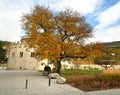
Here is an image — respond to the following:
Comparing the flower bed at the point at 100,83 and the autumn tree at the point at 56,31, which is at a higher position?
the autumn tree at the point at 56,31

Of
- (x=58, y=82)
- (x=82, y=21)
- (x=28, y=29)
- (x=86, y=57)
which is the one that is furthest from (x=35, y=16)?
(x=58, y=82)

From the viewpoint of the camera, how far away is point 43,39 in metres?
33.2

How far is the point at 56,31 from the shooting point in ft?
116

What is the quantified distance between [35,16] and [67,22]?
5104 millimetres

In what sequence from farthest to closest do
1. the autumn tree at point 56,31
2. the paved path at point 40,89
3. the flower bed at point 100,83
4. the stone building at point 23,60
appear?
1. the stone building at point 23,60
2. the autumn tree at point 56,31
3. the flower bed at point 100,83
4. the paved path at point 40,89

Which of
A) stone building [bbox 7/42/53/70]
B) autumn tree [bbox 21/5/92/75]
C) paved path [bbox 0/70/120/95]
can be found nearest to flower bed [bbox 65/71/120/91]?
paved path [bbox 0/70/120/95]

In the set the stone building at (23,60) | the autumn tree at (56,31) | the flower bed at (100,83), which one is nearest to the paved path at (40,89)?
the flower bed at (100,83)

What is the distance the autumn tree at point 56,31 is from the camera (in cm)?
3347

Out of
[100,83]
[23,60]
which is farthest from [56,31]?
[23,60]

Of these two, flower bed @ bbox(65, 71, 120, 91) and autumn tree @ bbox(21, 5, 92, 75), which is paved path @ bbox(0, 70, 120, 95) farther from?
autumn tree @ bbox(21, 5, 92, 75)

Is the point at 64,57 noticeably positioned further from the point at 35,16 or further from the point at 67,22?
the point at 35,16

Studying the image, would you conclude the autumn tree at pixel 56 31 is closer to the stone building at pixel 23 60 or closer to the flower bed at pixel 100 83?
the flower bed at pixel 100 83

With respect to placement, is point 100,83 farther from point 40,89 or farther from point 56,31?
point 56,31

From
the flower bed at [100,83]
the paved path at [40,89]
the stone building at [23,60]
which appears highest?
the stone building at [23,60]
